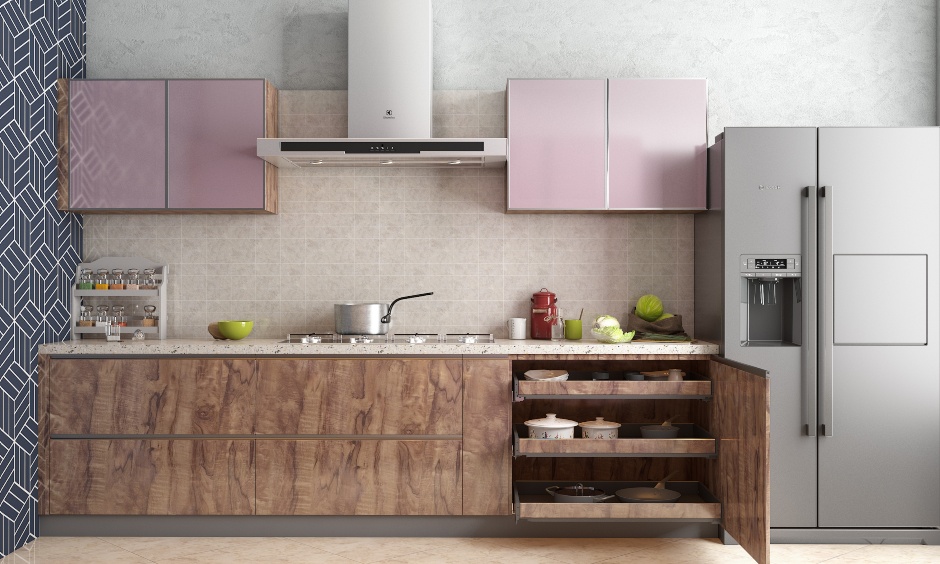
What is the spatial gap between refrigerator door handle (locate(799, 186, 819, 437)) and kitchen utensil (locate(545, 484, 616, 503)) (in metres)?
A: 0.95

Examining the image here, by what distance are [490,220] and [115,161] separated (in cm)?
185

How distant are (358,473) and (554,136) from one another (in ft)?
5.93

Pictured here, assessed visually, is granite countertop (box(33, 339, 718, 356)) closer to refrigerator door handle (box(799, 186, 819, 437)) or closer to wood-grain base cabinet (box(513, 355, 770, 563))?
wood-grain base cabinet (box(513, 355, 770, 563))

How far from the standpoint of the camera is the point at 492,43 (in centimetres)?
394

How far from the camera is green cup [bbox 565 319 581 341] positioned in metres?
3.71

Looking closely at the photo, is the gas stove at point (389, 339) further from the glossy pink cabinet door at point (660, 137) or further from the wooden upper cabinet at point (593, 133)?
the glossy pink cabinet door at point (660, 137)

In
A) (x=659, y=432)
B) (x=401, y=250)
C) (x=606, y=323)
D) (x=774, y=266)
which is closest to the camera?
(x=774, y=266)

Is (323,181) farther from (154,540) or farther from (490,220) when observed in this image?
(154,540)

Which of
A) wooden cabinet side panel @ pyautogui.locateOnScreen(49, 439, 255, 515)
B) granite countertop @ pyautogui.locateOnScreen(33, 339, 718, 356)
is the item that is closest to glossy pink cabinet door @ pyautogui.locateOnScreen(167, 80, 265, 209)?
granite countertop @ pyautogui.locateOnScreen(33, 339, 718, 356)

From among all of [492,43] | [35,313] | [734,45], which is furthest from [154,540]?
[734,45]

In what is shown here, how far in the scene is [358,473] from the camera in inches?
131

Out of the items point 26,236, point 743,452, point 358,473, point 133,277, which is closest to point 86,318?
point 133,277

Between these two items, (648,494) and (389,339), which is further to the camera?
(389,339)

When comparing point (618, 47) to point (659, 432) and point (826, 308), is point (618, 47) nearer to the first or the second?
point (826, 308)
